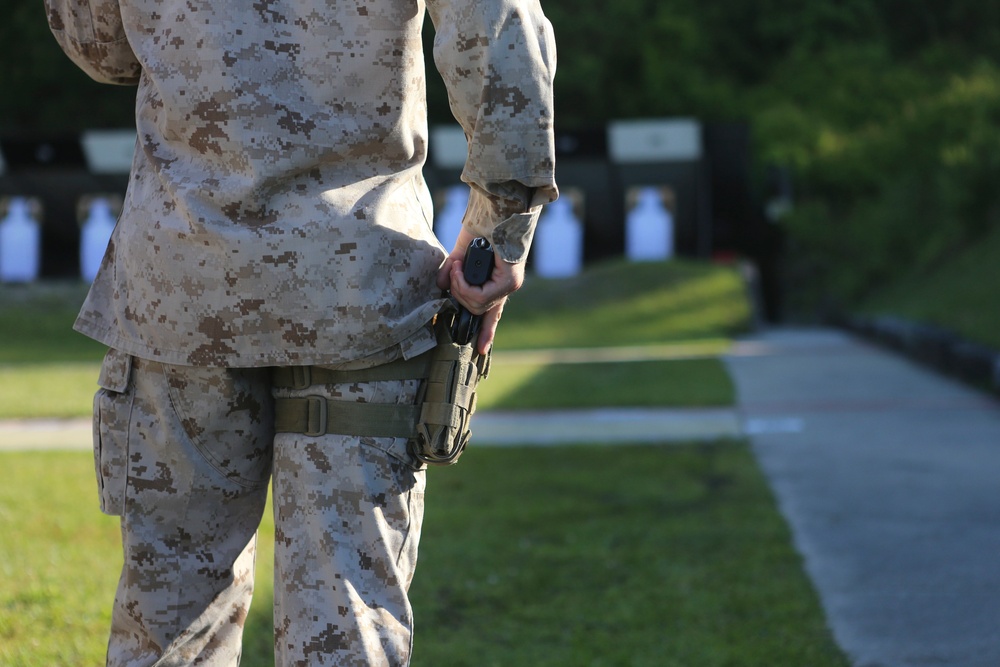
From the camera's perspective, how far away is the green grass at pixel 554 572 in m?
2.58

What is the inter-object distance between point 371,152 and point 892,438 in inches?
155

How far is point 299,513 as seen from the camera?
160 cm

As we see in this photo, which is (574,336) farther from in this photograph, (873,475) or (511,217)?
(511,217)

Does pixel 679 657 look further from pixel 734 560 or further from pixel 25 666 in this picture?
pixel 25 666

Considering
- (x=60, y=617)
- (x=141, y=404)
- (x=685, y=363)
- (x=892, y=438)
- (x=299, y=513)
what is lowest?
(x=685, y=363)

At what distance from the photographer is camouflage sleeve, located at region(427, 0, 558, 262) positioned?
1.58m

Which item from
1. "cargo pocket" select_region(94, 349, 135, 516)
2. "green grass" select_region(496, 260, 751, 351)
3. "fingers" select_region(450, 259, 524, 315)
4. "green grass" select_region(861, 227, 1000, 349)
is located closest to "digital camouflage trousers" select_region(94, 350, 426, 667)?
"cargo pocket" select_region(94, 349, 135, 516)

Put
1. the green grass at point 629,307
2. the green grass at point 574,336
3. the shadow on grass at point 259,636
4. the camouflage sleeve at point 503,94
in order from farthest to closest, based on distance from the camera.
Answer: the green grass at point 629,307
the green grass at point 574,336
the shadow on grass at point 259,636
the camouflage sleeve at point 503,94

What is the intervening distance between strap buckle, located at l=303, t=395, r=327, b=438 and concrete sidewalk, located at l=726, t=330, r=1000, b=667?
1.40 m

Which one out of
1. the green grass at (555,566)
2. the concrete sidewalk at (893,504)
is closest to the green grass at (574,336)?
the concrete sidewalk at (893,504)

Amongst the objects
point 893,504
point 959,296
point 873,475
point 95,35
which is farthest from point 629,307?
point 95,35

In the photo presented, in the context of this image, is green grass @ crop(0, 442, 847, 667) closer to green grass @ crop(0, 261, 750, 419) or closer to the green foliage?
green grass @ crop(0, 261, 750, 419)

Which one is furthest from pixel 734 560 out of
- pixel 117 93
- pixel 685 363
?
pixel 117 93

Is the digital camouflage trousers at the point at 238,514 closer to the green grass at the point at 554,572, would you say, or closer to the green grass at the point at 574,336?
the green grass at the point at 554,572
